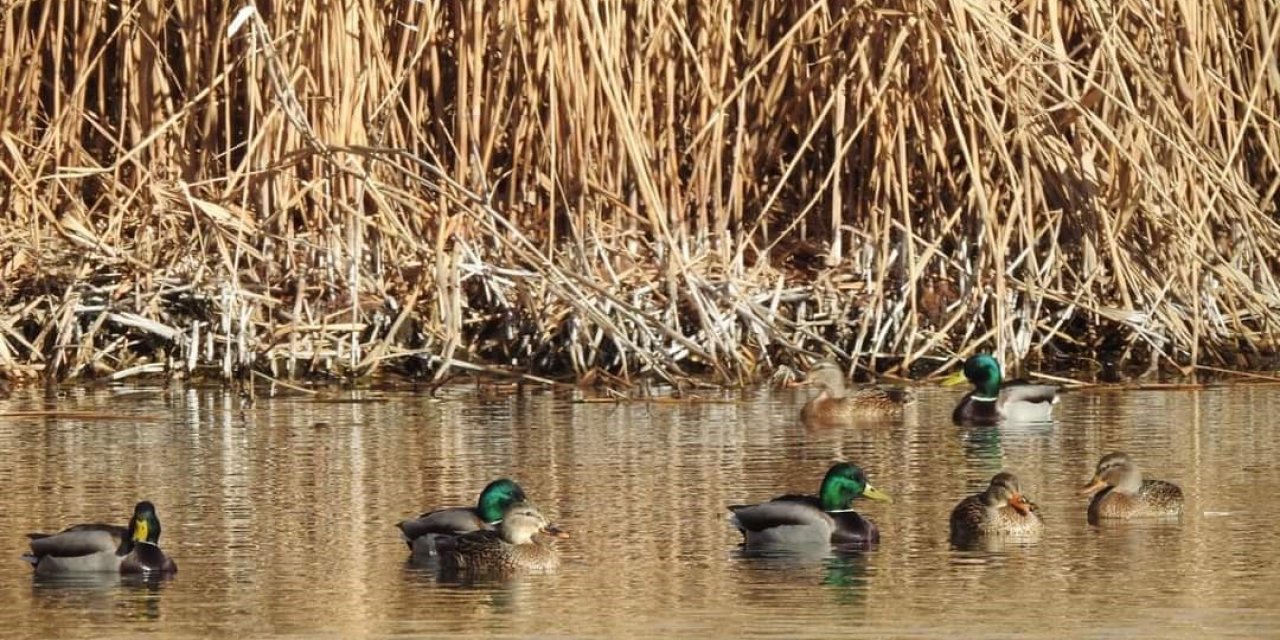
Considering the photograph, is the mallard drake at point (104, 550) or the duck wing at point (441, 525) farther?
the duck wing at point (441, 525)

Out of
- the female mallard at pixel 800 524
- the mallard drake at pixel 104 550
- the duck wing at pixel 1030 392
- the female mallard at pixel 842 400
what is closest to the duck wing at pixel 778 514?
the female mallard at pixel 800 524

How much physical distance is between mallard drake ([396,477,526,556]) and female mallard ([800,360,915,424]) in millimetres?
3291

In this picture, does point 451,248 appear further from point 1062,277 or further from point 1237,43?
point 1237,43

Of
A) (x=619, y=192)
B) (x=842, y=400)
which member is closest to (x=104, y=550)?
(x=842, y=400)

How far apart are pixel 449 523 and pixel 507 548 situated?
227 mm

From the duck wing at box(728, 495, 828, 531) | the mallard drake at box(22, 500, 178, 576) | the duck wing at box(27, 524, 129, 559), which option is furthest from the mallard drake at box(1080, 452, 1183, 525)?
the duck wing at box(27, 524, 129, 559)

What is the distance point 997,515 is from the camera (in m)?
8.29

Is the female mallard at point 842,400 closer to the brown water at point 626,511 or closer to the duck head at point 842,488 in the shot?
the brown water at point 626,511

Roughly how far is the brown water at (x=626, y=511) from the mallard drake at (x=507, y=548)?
11cm

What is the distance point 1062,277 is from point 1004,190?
0.58 metres

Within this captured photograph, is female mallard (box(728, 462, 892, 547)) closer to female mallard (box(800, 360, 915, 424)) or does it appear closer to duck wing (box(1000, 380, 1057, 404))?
female mallard (box(800, 360, 915, 424))

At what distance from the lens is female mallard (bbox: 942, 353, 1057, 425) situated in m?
11.4

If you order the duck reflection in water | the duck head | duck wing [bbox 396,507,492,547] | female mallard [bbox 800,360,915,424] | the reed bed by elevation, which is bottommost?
the duck reflection in water

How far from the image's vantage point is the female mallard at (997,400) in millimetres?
11438
